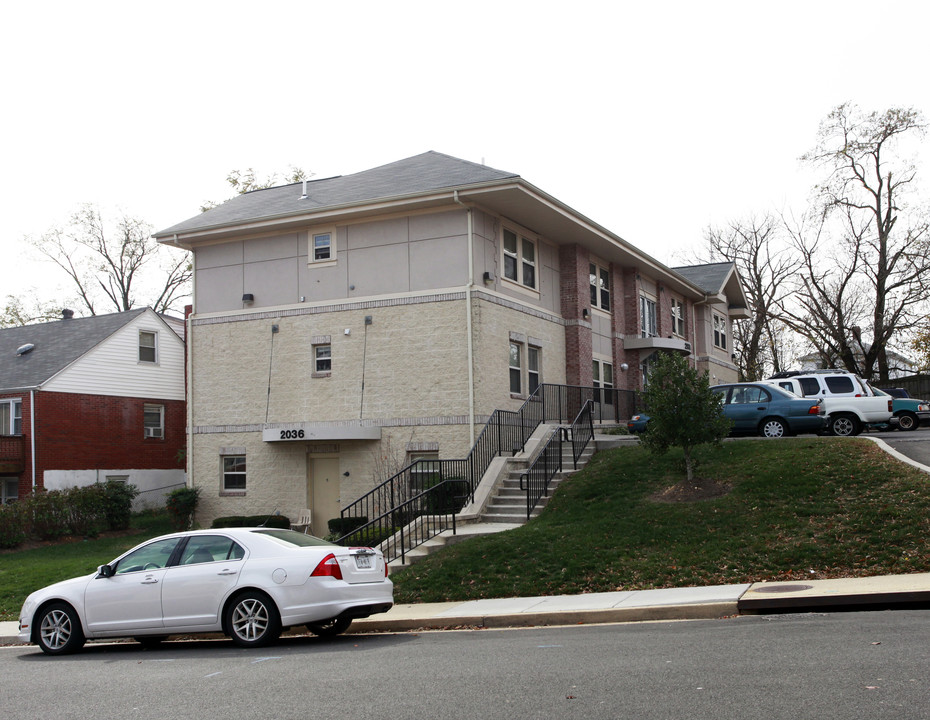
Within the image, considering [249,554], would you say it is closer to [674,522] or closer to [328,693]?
[328,693]

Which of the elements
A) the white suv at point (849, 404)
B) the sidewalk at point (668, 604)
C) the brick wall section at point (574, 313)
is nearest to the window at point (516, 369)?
the brick wall section at point (574, 313)

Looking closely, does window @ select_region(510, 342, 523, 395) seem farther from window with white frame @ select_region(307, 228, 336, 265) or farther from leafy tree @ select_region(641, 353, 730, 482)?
leafy tree @ select_region(641, 353, 730, 482)

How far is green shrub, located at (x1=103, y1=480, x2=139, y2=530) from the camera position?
2784cm

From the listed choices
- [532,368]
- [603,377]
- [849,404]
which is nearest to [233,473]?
[532,368]

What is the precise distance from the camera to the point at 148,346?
123 ft

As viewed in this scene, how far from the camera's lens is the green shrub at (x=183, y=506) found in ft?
82.9

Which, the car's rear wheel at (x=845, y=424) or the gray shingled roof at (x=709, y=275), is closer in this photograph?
the car's rear wheel at (x=845, y=424)

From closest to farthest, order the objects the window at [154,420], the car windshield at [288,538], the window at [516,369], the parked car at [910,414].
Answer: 1. the car windshield at [288,538]
2. the window at [516,369]
3. the parked car at [910,414]
4. the window at [154,420]

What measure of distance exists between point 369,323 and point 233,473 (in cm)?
578

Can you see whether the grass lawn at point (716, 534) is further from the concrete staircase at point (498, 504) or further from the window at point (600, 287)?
the window at point (600, 287)

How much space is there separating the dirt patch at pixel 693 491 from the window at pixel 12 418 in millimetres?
23603

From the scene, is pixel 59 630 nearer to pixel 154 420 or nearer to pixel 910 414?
pixel 910 414

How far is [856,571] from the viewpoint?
12789mm

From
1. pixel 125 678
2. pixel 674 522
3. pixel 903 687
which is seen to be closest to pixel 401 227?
pixel 674 522
